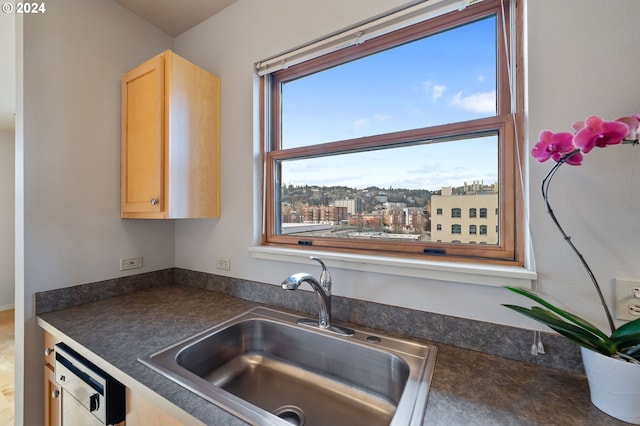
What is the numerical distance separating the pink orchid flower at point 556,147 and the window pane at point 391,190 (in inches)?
11.7

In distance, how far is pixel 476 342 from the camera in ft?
3.07

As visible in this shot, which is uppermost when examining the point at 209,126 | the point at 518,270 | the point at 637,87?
the point at 209,126

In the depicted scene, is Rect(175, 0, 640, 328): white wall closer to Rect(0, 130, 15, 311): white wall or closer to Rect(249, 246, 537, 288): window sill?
A: Rect(249, 246, 537, 288): window sill

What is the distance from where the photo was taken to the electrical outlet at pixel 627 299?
735 millimetres

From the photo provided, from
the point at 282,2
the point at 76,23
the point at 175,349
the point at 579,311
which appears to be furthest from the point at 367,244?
the point at 76,23

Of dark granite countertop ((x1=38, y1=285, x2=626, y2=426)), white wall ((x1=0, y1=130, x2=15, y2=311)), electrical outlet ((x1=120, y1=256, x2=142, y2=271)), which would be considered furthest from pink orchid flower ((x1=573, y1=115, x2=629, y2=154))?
white wall ((x1=0, y1=130, x2=15, y2=311))

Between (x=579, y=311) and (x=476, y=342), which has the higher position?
(x=579, y=311)

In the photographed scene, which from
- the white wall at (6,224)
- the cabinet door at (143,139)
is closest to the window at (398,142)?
the cabinet door at (143,139)

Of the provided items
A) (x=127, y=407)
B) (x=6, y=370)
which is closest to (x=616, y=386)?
(x=127, y=407)

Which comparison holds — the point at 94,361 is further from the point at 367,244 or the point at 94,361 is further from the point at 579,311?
the point at 579,311

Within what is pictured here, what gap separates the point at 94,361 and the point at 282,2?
1.79 metres

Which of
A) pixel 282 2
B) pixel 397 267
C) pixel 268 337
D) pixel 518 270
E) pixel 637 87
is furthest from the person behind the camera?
pixel 282 2

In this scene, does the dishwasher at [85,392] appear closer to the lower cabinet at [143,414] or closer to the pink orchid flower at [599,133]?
the lower cabinet at [143,414]

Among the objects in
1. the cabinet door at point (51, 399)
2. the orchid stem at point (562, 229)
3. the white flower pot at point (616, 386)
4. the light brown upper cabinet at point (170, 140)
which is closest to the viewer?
the white flower pot at point (616, 386)
